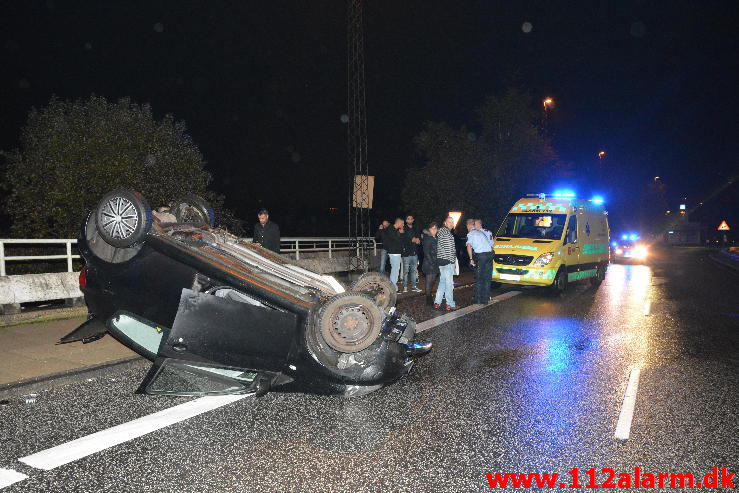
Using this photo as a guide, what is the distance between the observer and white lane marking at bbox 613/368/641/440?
4.37m

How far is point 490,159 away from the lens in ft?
96.2

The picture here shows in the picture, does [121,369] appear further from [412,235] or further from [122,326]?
[412,235]

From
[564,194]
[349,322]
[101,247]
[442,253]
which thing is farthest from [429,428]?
[564,194]

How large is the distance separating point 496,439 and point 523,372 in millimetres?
2200

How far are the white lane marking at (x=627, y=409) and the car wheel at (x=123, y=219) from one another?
4.17 meters

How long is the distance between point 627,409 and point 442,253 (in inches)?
256

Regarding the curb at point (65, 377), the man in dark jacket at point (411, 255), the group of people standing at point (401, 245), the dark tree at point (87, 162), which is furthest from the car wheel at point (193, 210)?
the dark tree at point (87, 162)

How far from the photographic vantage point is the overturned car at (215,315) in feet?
15.4

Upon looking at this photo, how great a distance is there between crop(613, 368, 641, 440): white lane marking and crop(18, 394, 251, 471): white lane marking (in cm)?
326

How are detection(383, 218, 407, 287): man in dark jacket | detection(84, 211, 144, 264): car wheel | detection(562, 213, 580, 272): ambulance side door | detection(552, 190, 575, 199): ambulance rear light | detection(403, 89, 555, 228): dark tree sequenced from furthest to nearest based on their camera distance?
detection(403, 89, 555, 228): dark tree
detection(552, 190, 575, 199): ambulance rear light
detection(562, 213, 580, 272): ambulance side door
detection(383, 218, 407, 287): man in dark jacket
detection(84, 211, 144, 264): car wheel

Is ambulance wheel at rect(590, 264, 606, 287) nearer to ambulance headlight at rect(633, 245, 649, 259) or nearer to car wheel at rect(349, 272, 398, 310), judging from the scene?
car wheel at rect(349, 272, 398, 310)

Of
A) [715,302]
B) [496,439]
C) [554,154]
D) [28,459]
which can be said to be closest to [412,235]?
[715,302]

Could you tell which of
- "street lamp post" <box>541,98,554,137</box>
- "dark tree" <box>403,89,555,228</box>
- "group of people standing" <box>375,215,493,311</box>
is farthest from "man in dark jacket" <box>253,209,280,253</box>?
"street lamp post" <box>541,98,554,137</box>

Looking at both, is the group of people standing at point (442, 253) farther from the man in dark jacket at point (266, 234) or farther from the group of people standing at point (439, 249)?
the man in dark jacket at point (266, 234)
